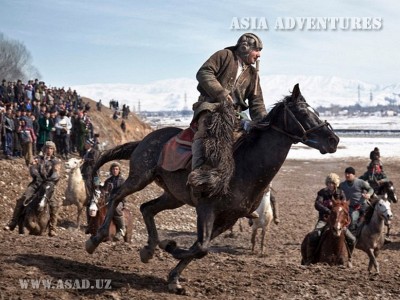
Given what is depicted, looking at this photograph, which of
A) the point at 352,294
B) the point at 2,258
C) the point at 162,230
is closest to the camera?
the point at 352,294

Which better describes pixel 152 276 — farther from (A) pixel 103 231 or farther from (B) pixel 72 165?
(B) pixel 72 165

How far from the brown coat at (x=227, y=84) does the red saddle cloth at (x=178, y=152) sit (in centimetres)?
39

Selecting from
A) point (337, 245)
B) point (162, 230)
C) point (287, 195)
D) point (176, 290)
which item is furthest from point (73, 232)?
point (287, 195)

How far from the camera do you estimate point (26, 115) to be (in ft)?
82.1

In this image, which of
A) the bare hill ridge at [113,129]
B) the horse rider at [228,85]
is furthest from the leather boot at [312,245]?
the bare hill ridge at [113,129]

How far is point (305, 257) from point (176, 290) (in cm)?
480

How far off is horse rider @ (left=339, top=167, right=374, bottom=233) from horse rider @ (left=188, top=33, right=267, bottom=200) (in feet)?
20.4

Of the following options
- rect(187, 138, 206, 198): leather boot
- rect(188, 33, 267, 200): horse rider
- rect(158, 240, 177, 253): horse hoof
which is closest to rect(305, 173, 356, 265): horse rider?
rect(188, 33, 267, 200): horse rider

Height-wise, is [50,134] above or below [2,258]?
above

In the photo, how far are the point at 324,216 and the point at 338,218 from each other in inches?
46.9

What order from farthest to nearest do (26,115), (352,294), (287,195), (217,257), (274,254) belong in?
(287,195)
(26,115)
(274,254)
(217,257)
(352,294)

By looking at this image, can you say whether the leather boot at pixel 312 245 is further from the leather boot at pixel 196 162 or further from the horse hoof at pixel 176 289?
the leather boot at pixel 196 162

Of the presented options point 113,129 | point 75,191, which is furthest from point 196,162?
point 113,129

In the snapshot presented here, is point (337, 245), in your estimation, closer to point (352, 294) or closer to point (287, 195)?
point (352, 294)
